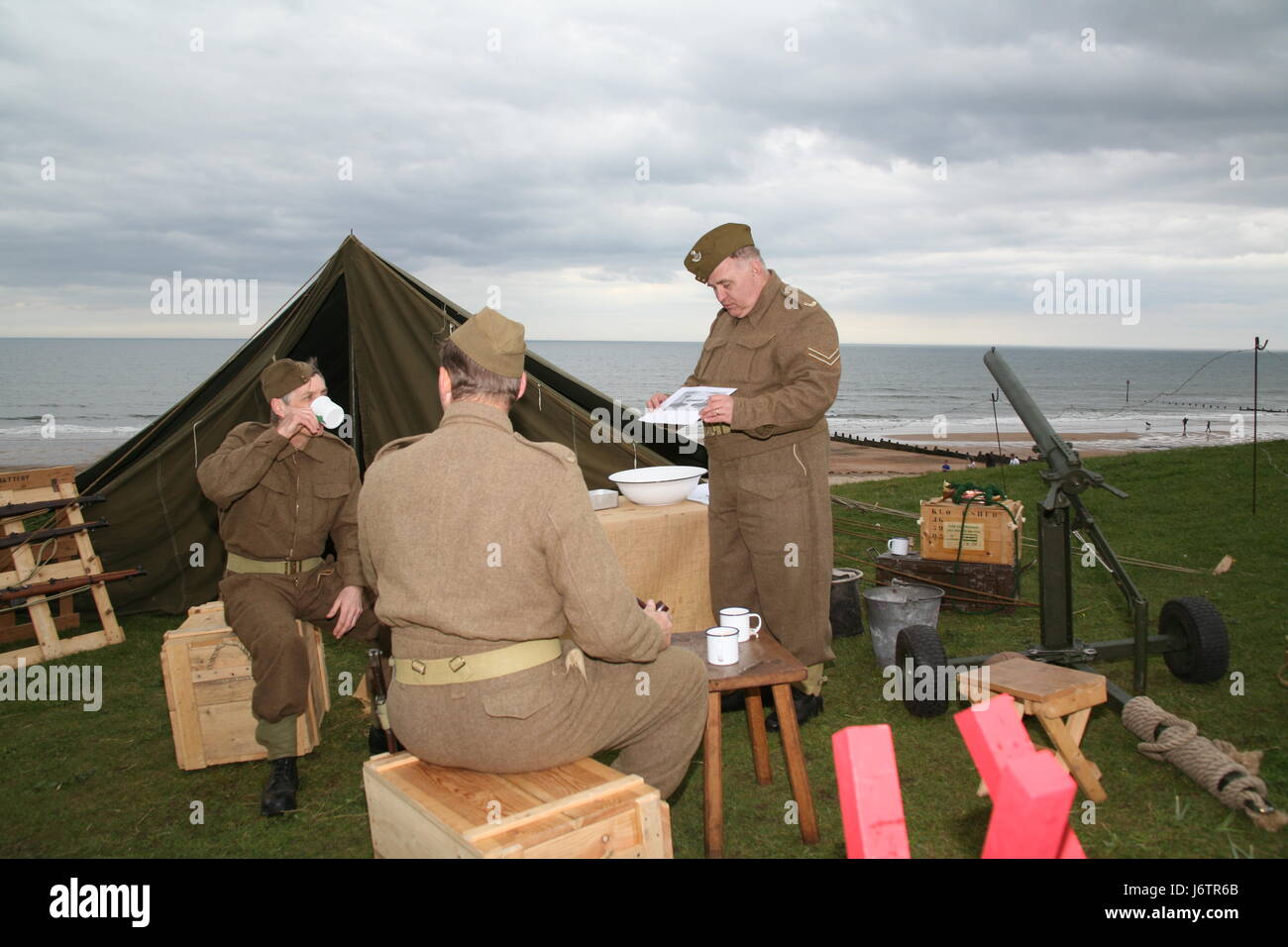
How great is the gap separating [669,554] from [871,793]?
3103mm

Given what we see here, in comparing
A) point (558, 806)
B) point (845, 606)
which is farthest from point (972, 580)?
point (558, 806)

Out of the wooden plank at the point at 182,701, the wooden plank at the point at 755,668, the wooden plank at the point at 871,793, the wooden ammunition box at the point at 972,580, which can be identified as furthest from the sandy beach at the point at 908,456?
the wooden plank at the point at 871,793

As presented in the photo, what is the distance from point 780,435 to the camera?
370 cm

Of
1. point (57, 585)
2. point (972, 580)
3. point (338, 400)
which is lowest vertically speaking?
point (972, 580)

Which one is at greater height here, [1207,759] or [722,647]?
[722,647]

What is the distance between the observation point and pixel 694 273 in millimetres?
3738

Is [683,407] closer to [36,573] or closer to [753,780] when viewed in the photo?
[753,780]

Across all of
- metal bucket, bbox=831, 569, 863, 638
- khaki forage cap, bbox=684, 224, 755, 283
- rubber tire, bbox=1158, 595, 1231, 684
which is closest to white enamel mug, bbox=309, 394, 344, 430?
khaki forage cap, bbox=684, 224, 755, 283

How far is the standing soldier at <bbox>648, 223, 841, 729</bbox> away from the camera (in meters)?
3.58

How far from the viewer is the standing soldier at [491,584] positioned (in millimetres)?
2059

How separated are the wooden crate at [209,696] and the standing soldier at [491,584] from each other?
65.7 inches

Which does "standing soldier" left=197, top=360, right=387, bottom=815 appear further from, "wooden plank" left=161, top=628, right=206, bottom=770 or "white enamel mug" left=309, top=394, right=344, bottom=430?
"wooden plank" left=161, top=628, right=206, bottom=770

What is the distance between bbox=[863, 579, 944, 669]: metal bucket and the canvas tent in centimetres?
162
